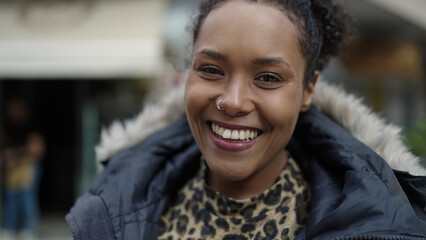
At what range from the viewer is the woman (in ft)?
4.77

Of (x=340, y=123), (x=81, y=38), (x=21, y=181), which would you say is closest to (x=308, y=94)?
(x=340, y=123)

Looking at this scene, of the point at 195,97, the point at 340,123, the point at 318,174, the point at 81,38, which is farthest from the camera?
the point at 81,38

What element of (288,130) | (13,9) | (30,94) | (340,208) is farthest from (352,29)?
(30,94)

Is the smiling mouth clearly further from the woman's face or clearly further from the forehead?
the forehead

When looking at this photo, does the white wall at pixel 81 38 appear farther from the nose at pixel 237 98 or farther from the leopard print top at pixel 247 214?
the nose at pixel 237 98

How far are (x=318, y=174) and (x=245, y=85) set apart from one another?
1.45ft

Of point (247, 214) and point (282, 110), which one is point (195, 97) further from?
point (247, 214)

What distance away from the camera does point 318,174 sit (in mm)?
1684

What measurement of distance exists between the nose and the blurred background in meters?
3.34

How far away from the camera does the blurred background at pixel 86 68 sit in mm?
6488

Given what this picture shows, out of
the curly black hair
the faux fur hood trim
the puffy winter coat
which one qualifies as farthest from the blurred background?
the curly black hair

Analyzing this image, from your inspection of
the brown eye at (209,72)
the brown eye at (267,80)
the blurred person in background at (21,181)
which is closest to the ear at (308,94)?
the brown eye at (267,80)

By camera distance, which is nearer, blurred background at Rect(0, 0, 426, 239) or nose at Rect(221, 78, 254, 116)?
nose at Rect(221, 78, 254, 116)

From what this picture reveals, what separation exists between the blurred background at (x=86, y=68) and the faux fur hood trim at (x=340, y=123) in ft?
8.85
